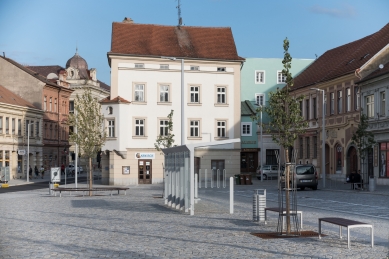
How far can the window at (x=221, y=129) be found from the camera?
2395 inches

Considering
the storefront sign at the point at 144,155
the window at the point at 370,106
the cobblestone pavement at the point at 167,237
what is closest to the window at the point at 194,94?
the storefront sign at the point at 144,155

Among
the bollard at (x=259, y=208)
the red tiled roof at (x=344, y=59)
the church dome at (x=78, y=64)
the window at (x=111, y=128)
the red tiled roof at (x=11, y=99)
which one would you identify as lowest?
the bollard at (x=259, y=208)

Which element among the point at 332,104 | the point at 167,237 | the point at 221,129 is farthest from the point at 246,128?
the point at 167,237

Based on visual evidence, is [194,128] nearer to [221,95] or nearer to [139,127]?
[221,95]

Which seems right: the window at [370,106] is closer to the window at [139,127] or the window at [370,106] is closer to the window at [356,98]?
the window at [356,98]

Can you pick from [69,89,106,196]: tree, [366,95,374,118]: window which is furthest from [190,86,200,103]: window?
[69,89,106,196]: tree

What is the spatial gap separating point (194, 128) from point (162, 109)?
3.25m

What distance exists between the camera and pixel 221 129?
6088 cm

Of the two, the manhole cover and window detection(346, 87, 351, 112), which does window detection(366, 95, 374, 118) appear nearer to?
window detection(346, 87, 351, 112)

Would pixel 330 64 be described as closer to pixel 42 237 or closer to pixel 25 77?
pixel 25 77

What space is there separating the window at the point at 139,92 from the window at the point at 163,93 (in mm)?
1445

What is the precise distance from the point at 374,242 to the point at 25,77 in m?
76.7

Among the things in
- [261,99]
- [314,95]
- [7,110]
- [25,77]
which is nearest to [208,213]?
[314,95]

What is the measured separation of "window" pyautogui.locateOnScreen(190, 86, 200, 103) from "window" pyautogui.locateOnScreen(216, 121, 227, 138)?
8.70 feet
